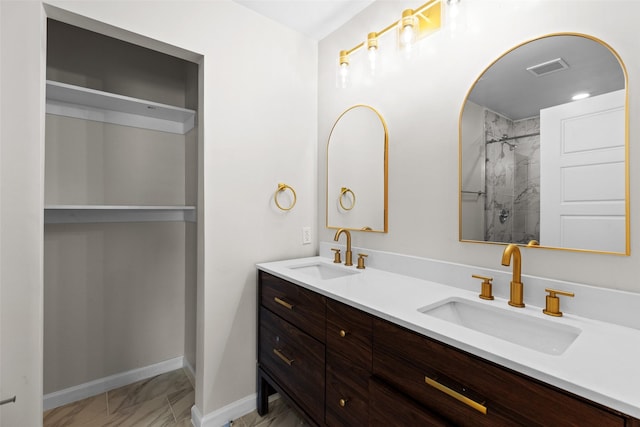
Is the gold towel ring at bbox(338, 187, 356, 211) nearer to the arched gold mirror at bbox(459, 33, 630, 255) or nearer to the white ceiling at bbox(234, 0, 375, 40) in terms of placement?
the arched gold mirror at bbox(459, 33, 630, 255)

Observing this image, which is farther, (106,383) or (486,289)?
(106,383)

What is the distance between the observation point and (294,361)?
1.50m

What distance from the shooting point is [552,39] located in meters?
1.13

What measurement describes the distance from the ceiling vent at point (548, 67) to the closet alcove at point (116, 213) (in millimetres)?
1923

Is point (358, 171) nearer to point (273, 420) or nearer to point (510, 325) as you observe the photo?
point (510, 325)

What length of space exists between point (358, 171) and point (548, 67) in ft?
3.36

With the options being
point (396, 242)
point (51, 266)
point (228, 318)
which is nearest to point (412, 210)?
point (396, 242)

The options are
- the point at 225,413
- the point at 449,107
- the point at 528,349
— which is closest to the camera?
the point at 528,349

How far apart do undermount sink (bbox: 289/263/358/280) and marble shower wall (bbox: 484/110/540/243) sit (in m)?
0.86

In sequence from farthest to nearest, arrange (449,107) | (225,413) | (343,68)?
(343,68) → (225,413) → (449,107)

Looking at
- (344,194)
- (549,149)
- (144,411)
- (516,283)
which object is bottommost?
(144,411)

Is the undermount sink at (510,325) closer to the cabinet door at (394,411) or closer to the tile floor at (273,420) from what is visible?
the cabinet door at (394,411)

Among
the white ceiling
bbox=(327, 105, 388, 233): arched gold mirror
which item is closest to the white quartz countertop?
bbox=(327, 105, 388, 233): arched gold mirror

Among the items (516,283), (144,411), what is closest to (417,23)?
(516,283)
